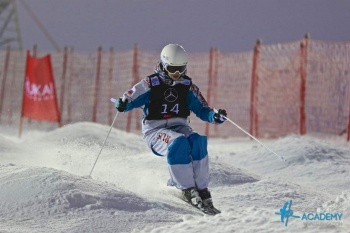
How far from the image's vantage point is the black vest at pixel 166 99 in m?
5.45

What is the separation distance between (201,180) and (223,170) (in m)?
1.66

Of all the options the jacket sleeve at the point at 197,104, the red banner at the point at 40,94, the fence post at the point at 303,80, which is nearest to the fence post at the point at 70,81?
the red banner at the point at 40,94

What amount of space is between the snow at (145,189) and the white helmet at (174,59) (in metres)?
1.18

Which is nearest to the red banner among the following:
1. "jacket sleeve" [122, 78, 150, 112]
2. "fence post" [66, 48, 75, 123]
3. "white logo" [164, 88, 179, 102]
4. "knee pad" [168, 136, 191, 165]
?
"fence post" [66, 48, 75, 123]

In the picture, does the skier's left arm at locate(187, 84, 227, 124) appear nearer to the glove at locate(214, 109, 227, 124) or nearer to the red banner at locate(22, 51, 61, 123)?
the glove at locate(214, 109, 227, 124)

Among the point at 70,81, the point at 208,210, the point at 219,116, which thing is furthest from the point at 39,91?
the point at 208,210

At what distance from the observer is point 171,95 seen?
215 inches

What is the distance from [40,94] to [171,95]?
23.4 feet

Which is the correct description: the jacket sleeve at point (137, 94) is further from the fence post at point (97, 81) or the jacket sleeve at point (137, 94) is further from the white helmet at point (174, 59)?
the fence post at point (97, 81)

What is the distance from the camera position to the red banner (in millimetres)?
11898

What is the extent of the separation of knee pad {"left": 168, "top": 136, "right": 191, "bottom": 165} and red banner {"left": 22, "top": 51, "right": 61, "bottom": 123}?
7.07 m

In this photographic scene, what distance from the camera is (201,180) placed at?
516 centimetres

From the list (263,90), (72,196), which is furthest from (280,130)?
(72,196)

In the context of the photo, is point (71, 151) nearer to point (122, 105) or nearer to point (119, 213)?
point (122, 105)
